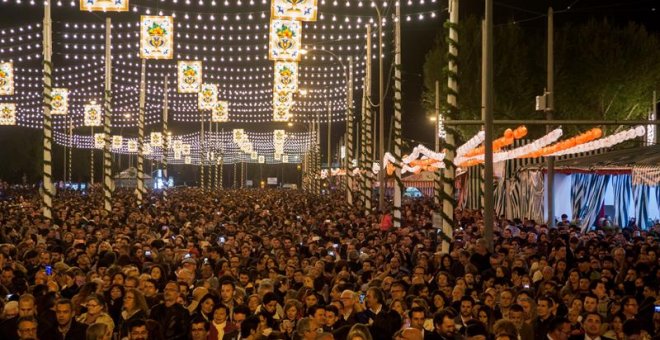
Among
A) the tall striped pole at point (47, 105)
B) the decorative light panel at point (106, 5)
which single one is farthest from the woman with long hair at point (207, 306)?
the tall striped pole at point (47, 105)

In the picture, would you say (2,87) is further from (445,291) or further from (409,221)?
(445,291)

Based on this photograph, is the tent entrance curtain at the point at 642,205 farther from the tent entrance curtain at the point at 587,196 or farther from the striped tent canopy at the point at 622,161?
the tent entrance curtain at the point at 587,196

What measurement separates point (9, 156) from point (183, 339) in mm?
77521

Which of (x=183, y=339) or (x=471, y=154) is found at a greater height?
(x=471, y=154)

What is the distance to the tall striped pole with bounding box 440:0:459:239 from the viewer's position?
16.6 meters

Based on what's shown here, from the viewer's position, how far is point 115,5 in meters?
21.2

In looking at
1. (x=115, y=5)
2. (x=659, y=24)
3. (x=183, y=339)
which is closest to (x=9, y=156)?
(x=659, y=24)

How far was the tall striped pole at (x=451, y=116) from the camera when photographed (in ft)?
54.5

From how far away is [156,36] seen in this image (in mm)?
27141

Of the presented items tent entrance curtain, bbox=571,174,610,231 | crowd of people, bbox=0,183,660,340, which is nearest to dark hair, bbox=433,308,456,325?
crowd of people, bbox=0,183,660,340

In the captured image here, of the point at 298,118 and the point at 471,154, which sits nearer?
the point at 471,154

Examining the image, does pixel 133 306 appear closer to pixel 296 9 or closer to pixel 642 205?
pixel 296 9

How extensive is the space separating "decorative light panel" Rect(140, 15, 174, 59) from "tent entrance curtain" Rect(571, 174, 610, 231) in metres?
14.6

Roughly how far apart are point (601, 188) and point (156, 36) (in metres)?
15.3
